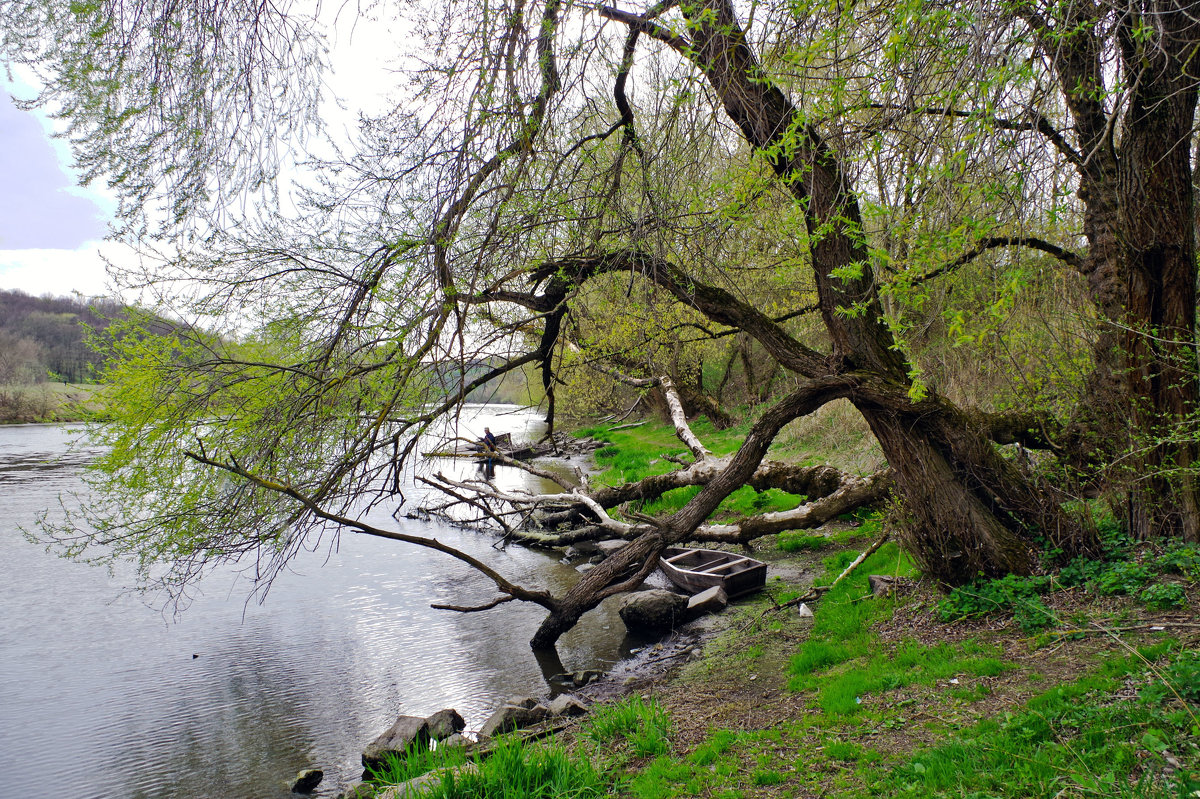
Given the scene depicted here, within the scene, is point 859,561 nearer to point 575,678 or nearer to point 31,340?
point 575,678

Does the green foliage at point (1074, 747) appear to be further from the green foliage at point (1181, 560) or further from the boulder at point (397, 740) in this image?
the boulder at point (397, 740)

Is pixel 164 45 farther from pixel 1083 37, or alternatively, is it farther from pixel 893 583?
pixel 893 583

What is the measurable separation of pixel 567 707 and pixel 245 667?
5.11 metres

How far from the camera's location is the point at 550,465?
2539 cm

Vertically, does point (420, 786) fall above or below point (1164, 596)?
below

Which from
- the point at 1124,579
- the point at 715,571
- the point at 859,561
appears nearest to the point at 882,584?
the point at 859,561

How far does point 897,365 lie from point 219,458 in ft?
20.7

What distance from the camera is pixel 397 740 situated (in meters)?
6.10

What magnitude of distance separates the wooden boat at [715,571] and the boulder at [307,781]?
4.73 m

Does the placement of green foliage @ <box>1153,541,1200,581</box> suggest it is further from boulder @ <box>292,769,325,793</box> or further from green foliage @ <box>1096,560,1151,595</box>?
boulder @ <box>292,769,325,793</box>

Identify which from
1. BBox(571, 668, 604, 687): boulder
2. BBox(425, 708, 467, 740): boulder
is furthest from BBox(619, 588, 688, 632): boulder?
BBox(425, 708, 467, 740): boulder

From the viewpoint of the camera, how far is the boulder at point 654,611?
859 centimetres

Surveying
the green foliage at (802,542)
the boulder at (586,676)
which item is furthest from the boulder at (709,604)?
the green foliage at (802,542)

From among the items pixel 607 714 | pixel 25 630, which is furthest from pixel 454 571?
pixel 607 714
